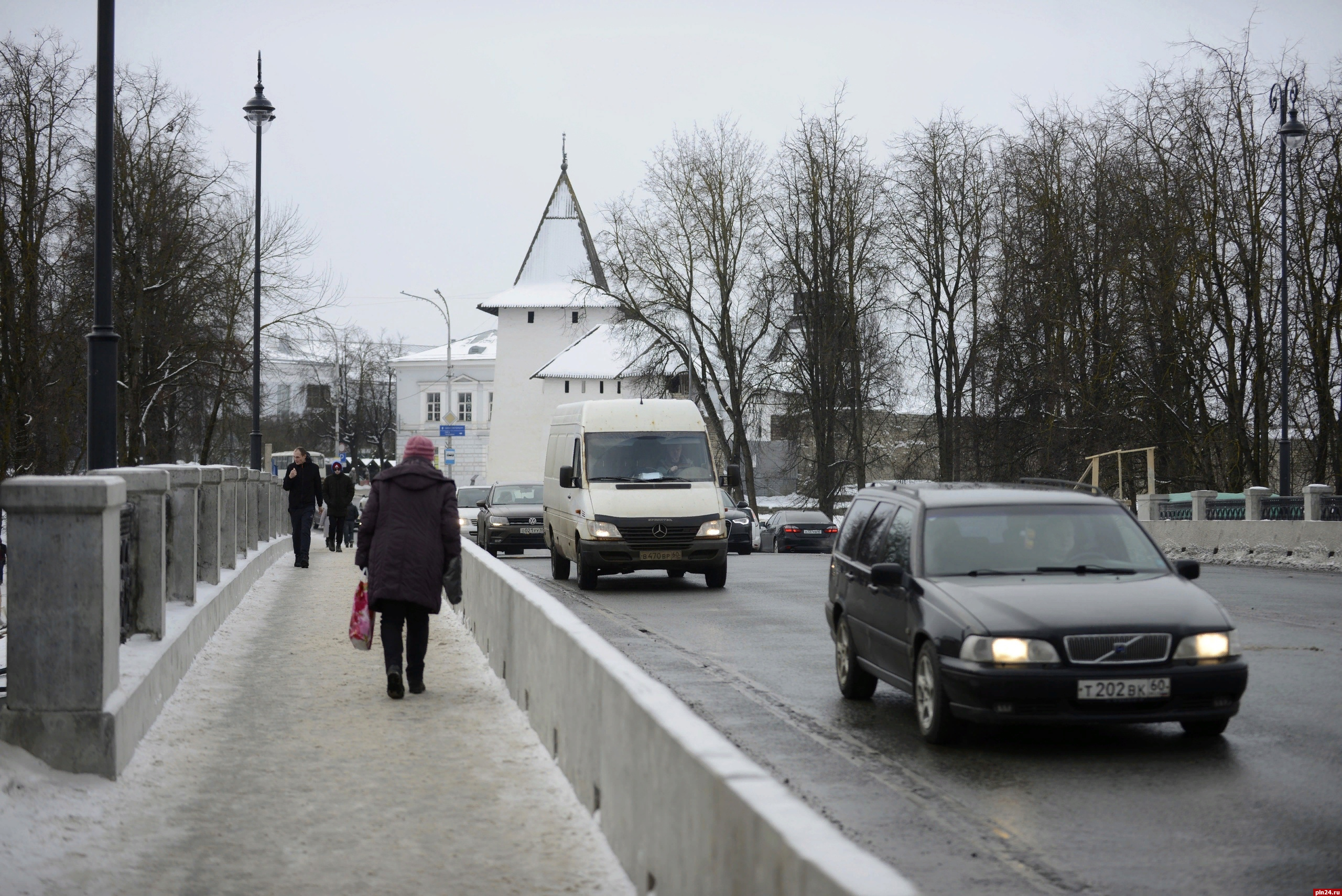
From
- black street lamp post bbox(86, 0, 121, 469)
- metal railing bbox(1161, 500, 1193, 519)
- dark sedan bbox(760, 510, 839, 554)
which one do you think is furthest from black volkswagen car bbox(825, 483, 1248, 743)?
dark sedan bbox(760, 510, 839, 554)

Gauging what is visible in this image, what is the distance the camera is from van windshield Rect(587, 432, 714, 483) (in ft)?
68.1

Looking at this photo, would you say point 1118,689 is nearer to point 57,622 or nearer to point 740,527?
point 57,622

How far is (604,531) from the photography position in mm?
20125

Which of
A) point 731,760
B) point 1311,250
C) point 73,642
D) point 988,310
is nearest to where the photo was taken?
point 731,760

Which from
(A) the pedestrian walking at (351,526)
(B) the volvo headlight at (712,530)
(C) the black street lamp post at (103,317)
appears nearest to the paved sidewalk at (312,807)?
(C) the black street lamp post at (103,317)

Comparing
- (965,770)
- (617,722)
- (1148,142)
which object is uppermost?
(1148,142)

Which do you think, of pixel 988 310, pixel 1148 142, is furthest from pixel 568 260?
pixel 1148 142

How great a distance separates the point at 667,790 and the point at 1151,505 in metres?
32.8

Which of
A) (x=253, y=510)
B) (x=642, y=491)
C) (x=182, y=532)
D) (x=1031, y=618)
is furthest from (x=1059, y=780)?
(x=253, y=510)

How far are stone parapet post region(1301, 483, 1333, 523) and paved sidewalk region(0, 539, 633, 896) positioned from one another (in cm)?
2140

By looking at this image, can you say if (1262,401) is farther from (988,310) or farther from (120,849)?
(120,849)

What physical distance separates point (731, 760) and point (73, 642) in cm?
383

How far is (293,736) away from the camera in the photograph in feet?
27.7

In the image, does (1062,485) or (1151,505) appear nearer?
(1062,485)
